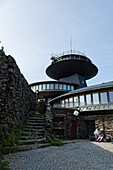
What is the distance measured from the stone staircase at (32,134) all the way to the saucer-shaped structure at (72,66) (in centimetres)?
2424

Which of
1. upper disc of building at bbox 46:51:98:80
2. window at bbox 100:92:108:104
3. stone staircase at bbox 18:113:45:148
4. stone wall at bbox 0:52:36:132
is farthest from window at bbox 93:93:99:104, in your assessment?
upper disc of building at bbox 46:51:98:80

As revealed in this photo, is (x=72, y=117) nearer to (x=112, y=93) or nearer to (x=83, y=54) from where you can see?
(x=112, y=93)

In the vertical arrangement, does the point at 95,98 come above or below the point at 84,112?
above

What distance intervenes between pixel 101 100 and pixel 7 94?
12918mm

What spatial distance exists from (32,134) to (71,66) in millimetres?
27534

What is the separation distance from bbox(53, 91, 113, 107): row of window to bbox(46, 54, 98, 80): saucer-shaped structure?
50.9ft

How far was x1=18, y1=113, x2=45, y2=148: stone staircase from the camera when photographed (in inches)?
313

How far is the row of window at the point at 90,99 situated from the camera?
16822 mm

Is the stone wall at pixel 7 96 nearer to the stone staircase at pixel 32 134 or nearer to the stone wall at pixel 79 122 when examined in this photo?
the stone staircase at pixel 32 134

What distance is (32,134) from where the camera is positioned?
30.5 ft

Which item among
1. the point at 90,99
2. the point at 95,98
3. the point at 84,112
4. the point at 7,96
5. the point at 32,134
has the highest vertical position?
the point at 95,98

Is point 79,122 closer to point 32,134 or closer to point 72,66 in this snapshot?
point 32,134

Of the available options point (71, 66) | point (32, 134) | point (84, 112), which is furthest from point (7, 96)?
point (71, 66)

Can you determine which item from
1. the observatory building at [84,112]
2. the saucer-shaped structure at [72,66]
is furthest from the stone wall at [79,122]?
the saucer-shaped structure at [72,66]
